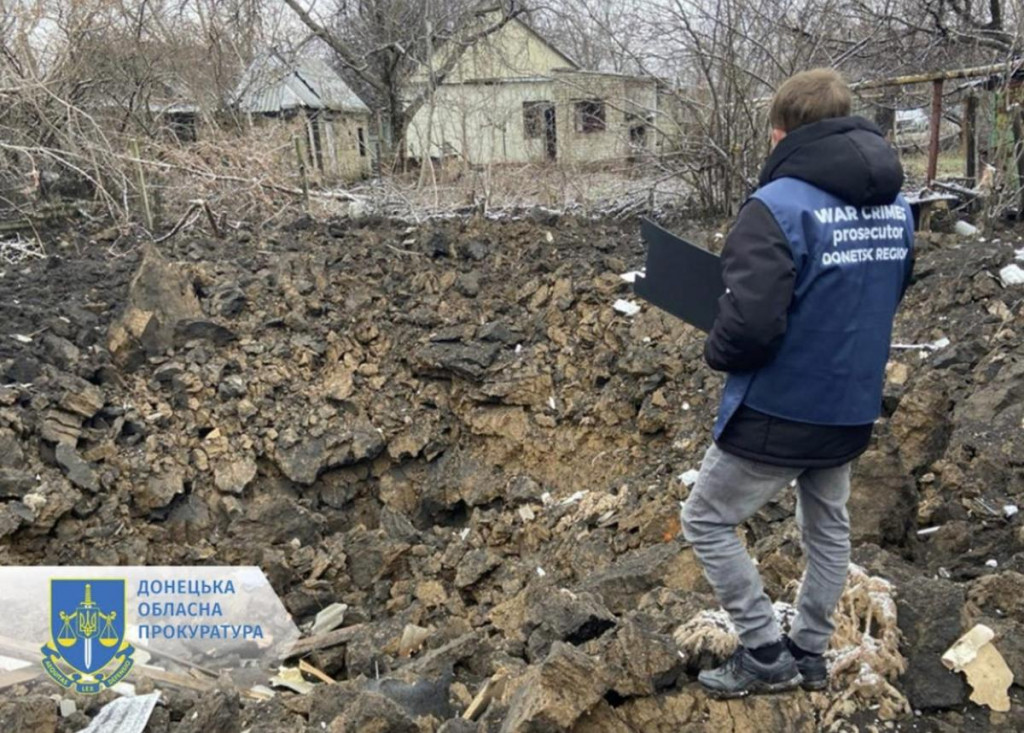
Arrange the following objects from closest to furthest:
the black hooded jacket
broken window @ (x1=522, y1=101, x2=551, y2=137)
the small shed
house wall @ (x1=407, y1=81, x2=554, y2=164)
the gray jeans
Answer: the black hooded jacket < the gray jeans < house wall @ (x1=407, y1=81, x2=554, y2=164) < broken window @ (x1=522, y1=101, x2=551, y2=137) < the small shed

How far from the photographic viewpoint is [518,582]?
4723mm

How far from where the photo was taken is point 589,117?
11.5 metres

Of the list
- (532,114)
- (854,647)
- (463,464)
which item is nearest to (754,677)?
(854,647)

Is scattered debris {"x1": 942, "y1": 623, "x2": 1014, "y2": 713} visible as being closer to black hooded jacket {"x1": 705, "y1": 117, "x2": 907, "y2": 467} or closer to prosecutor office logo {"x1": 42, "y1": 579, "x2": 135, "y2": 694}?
black hooded jacket {"x1": 705, "y1": 117, "x2": 907, "y2": 467}

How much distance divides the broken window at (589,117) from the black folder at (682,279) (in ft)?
29.1

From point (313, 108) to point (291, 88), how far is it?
0.87 metres

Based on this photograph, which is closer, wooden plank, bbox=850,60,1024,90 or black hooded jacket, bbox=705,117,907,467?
black hooded jacket, bbox=705,117,907,467

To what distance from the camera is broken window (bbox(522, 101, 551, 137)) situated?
12812mm

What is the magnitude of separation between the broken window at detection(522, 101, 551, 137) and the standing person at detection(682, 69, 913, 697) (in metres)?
11.0

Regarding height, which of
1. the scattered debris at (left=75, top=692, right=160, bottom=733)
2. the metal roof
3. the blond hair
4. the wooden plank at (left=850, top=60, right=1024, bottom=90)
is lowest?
the scattered debris at (left=75, top=692, right=160, bottom=733)

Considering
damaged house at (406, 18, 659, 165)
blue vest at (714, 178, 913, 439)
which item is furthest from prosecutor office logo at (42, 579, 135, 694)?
damaged house at (406, 18, 659, 165)

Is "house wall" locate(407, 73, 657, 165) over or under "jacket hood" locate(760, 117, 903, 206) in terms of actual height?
over

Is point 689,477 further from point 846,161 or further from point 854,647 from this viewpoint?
point 846,161

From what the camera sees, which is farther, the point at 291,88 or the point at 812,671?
the point at 291,88
